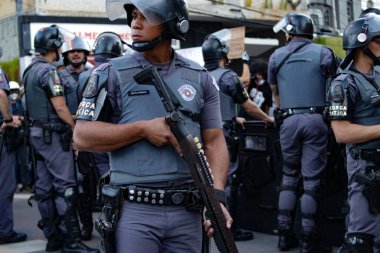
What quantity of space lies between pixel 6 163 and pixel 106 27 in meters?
10.1

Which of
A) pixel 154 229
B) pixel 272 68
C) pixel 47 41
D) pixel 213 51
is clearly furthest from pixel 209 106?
pixel 213 51

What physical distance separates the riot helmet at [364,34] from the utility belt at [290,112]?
4.70 feet

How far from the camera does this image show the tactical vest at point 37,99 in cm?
606

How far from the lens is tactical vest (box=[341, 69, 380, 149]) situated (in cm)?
423

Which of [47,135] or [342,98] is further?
[47,135]

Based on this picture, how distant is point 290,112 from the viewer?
5961 millimetres

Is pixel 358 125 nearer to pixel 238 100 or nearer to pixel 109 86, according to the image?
pixel 109 86

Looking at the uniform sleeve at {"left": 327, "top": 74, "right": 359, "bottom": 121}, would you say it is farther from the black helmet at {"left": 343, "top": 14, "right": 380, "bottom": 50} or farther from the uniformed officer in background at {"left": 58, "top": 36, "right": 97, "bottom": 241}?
the uniformed officer in background at {"left": 58, "top": 36, "right": 97, "bottom": 241}

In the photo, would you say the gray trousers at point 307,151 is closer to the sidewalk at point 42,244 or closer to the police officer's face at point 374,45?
the sidewalk at point 42,244

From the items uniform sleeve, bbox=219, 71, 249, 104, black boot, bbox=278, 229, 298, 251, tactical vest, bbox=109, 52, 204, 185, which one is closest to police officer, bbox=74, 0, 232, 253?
tactical vest, bbox=109, 52, 204, 185

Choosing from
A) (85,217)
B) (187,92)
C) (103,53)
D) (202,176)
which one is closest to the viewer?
(202,176)

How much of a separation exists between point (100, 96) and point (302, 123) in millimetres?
3255

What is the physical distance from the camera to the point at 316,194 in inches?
229

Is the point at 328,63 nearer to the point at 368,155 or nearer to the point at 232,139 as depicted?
the point at 232,139
